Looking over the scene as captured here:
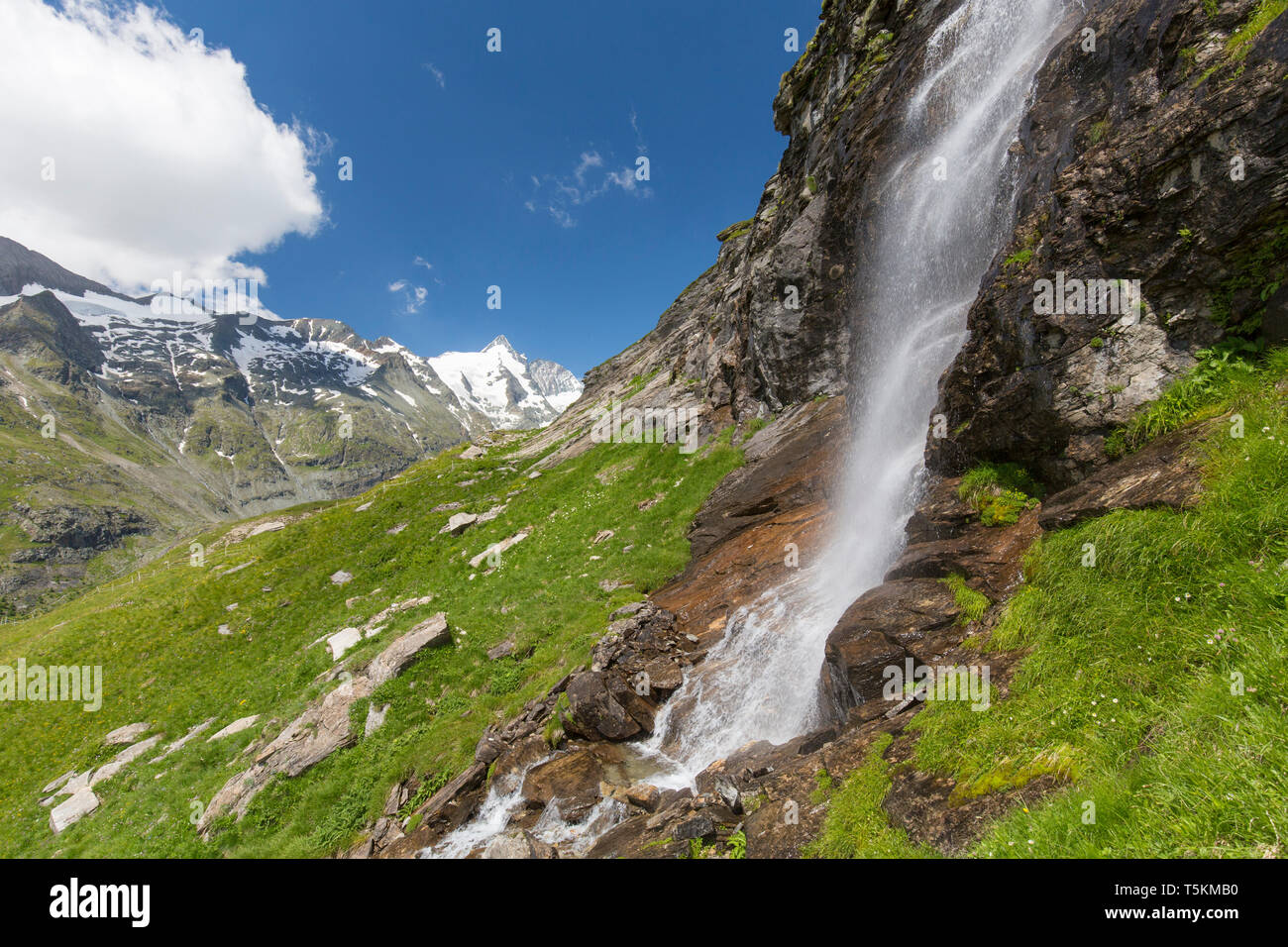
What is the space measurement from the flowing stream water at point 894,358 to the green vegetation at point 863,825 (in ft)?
11.4

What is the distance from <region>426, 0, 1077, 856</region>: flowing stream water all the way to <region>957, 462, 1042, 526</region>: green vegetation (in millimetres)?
3381

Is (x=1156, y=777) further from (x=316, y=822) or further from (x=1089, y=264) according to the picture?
(x=316, y=822)

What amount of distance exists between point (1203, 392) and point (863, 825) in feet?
30.1

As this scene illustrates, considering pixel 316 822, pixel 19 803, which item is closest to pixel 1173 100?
pixel 316 822

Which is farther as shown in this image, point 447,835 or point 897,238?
point 897,238

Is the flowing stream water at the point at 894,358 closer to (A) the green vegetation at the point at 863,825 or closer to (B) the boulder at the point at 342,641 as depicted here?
(A) the green vegetation at the point at 863,825

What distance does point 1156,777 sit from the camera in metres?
4.80

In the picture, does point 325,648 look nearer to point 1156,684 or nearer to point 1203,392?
point 1156,684

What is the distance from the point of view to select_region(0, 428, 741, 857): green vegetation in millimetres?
15102

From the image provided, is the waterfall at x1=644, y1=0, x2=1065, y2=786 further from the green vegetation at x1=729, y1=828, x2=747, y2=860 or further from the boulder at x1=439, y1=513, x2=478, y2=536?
the boulder at x1=439, y1=513, x2=478, y2=536

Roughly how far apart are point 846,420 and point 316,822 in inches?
987

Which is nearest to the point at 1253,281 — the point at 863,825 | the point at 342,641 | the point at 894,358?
the point at 863,825

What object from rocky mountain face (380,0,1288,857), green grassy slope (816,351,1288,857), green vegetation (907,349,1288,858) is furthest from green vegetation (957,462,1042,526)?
green vegetation (907,349,1288,858)

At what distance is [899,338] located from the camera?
22703mm
